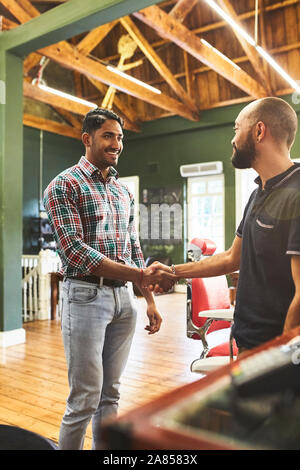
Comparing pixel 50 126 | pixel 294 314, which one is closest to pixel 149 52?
pixel 50 126

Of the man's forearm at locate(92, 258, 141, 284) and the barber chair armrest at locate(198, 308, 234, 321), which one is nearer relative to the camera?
the man's forearm at locate(92, 258, 141, 284)

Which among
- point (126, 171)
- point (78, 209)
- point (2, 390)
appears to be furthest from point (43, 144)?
point (78, 209)

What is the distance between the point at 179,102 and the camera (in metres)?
10.0

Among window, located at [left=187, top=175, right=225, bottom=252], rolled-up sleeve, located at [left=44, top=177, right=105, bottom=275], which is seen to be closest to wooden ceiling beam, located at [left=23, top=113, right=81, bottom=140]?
window, located at [left=187, top=175, right=225, bottom=252]

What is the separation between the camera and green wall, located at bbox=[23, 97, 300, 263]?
34.0ft

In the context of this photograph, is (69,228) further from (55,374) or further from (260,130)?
(55,374)

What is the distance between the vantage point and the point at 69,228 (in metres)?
1.77

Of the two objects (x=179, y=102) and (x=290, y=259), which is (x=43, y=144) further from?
(x=290, y=259)

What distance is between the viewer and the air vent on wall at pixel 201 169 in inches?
407

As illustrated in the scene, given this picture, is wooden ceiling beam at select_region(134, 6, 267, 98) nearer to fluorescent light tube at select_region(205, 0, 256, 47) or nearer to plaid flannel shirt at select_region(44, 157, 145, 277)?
fluorescent light tube at select_region(205, 0, 256, 47)

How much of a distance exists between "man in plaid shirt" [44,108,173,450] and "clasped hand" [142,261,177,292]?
0.02m

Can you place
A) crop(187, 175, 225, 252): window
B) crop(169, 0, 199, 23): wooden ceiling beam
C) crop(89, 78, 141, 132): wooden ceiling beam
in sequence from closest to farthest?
crop(169, 0, 199, 23): wooden ceiling beam < crop(187, 175, 225, 252): window < crop(89, 78, 141, 132): wooden ceiling beam

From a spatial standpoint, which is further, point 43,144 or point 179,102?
point 43,144
